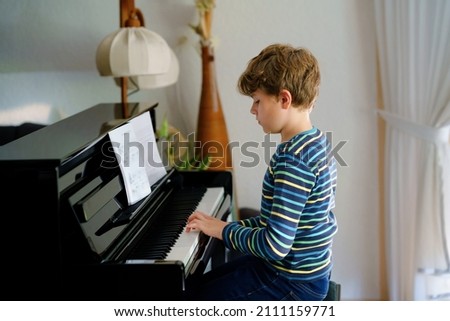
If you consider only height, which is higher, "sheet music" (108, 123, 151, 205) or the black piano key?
"sheet music" (108, 123, 151, 205)

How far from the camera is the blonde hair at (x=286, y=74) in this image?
170cm

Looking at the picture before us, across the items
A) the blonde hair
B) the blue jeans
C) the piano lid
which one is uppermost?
the blonde hair

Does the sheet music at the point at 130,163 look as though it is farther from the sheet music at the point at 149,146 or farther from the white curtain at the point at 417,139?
the white curtain at the point at 417,139

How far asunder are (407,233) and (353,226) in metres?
0.41

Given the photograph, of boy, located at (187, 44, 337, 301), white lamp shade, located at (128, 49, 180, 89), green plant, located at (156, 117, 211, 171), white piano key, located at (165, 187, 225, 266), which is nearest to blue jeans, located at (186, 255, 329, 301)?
boy, located at (187, 44, 337, 301)

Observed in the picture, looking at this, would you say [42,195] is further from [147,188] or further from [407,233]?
[407,233]

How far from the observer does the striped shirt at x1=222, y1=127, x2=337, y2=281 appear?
164 cm

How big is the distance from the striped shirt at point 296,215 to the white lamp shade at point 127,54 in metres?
0.87

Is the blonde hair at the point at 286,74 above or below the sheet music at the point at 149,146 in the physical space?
above

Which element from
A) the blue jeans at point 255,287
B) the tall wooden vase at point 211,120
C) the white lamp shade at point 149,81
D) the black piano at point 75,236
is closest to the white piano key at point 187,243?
the black piano at point 75,236

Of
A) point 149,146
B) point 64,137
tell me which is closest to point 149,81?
point 149,146

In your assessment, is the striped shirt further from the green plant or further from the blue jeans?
the green plant

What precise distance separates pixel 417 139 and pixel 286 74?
1404 millimetres

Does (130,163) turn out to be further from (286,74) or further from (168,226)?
(286,74)
